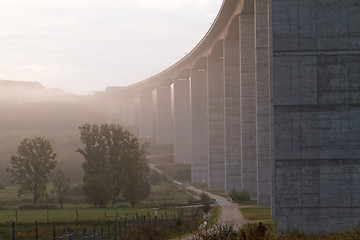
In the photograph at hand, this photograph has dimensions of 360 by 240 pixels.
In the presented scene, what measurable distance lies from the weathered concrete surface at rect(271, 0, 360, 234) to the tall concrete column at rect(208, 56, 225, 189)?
42516 millimetres

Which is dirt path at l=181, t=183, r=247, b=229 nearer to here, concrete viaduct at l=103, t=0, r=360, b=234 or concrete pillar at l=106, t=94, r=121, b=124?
concrete viaduct at l=103, t=0, r=360, b=234

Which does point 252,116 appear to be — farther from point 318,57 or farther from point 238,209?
point 318,57

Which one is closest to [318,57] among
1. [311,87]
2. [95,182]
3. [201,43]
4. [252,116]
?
[311,87]

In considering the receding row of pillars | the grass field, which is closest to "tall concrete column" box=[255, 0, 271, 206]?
the receding row of pillars

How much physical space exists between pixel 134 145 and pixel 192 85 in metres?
29.6

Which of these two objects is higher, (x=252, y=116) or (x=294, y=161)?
(x=252, y=116)

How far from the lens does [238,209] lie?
189ft

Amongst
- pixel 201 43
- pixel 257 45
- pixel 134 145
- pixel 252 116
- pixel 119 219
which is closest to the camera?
pixel 119 219

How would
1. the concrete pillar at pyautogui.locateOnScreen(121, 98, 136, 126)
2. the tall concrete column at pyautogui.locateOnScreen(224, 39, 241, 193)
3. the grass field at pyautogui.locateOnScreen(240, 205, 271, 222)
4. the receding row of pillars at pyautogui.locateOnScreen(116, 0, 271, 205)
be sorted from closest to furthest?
the grass field at pyautogui.locateOnScreen(240, 205, 271, 222) → the receding row of pillars at pyautogui.locateOnScreen(116, 0, 271, 205) → the tall concrete column at pyautogui.locateOnScreen(224, 39, 241, 193) → the concrete pillar at pyautogui.locateOnScreen(121, 98, 136, 126)

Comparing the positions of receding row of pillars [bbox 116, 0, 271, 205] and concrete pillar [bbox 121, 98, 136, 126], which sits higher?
concrete pillar [bbox 121, 98, 136, 126]

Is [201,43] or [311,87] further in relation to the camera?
[201,43]

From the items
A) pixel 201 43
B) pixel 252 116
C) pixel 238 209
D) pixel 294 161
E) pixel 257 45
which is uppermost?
pixel 201 43

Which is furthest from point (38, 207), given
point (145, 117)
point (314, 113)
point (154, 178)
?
point (145, 117)

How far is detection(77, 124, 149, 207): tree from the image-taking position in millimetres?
63469
